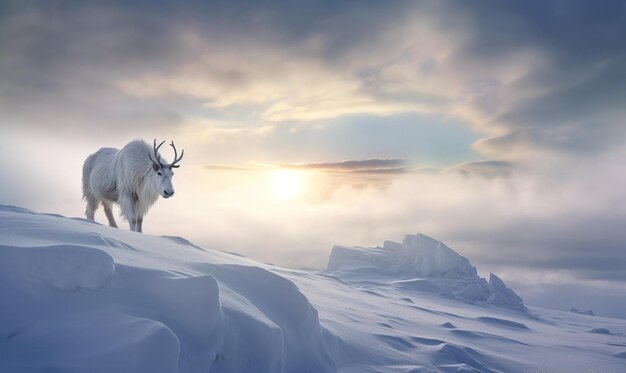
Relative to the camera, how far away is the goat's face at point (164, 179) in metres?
12.4

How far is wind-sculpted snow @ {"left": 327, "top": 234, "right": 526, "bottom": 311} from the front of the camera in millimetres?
32031

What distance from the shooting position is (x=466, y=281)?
35688 mm

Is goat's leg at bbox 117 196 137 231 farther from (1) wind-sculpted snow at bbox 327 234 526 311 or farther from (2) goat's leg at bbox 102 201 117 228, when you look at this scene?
(1) wind-sculpted snow at bbox 327 234 526 311

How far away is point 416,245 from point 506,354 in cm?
2770

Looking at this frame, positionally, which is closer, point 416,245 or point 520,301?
point 520,301

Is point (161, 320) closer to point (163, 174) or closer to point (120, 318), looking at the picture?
point (120, 318)

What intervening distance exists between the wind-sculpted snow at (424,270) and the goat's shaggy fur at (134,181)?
19766mm

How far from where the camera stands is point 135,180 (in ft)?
43.1

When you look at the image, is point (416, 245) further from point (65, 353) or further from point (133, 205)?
point (65, 353)

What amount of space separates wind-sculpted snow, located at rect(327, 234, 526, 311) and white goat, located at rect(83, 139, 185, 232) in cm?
1976

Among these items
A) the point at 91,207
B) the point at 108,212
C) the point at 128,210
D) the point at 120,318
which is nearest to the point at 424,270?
the point at 108,212

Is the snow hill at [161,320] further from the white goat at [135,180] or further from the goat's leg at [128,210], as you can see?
the goat's leg at [128,210]

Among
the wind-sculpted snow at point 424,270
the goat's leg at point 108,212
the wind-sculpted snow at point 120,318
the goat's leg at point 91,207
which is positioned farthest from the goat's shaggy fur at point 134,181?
the wind-sculpted snow at point 424,270

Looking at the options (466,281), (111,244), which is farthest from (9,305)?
(466,281)
